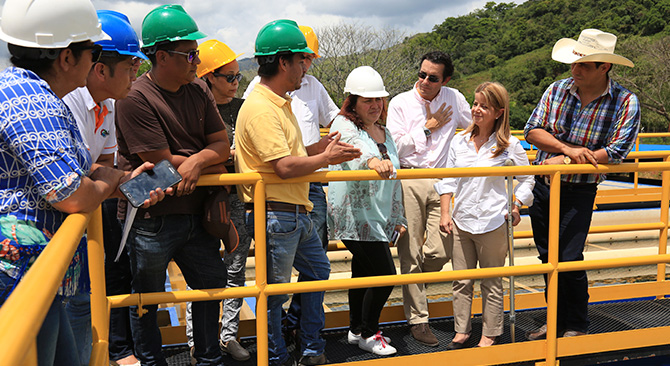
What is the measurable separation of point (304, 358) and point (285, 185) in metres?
1.00

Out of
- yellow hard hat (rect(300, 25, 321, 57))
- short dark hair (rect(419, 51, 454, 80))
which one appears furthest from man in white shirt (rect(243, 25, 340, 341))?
short dark hair (rect(419, 51, 454, 80))

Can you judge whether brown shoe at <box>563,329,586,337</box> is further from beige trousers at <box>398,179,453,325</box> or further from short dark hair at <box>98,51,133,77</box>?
short dark hair at <box>98,51,133,77</box>

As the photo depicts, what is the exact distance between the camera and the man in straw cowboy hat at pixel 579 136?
337cm

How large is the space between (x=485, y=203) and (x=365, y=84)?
1018mm

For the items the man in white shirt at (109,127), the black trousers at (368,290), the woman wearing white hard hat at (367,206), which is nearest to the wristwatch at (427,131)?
the woman wearing white hard hat at (367,206)

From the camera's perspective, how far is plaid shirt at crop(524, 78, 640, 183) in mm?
3350

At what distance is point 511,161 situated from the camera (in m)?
3.43

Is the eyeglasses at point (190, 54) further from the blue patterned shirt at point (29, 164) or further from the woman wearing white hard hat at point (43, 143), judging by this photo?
the blue patterned shirt at point (29, 164)

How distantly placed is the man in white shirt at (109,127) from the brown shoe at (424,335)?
5.61 feet

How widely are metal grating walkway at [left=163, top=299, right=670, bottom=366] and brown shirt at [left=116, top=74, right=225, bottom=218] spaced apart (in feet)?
3.73

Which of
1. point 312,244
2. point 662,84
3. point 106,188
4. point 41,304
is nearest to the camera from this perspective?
point 41,304

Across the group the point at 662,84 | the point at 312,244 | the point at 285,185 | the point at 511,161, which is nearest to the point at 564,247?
the point at 511,161

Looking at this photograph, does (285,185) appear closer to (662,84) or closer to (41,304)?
(41,304)

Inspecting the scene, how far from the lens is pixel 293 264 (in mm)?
3021
